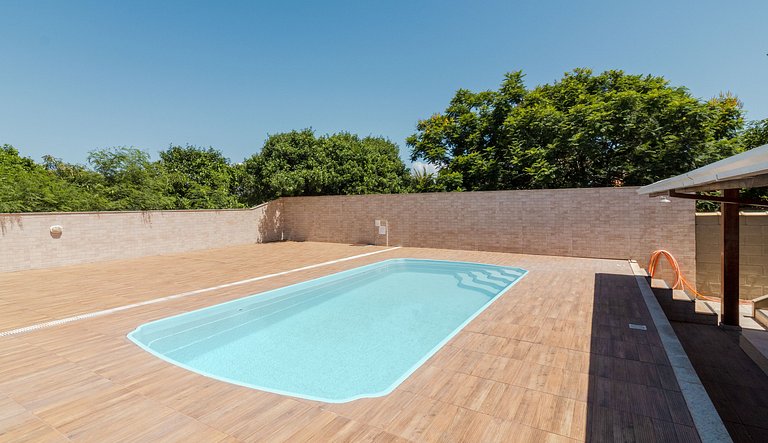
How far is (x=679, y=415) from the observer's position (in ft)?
6.71

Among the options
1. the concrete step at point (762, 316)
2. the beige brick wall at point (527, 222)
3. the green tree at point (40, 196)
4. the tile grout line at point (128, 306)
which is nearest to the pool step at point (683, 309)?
the concrete step at point (762, 316)

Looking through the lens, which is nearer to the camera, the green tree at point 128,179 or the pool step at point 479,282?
the pool step at point 479,282

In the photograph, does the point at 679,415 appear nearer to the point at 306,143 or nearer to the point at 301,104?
the point at 306,143

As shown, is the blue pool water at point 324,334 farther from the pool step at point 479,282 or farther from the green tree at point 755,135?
the green tree at point 755,135

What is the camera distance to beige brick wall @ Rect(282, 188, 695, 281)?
7941mm

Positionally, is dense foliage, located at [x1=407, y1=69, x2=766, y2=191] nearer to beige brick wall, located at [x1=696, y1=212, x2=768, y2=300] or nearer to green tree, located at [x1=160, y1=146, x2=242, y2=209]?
beige brick wall, located at [x1=696, y1=212, x2=768, y2=300]

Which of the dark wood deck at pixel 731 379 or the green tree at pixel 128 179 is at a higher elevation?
the green tree at pixel 128 179

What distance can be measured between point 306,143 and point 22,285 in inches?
399

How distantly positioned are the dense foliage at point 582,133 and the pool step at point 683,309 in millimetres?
7263

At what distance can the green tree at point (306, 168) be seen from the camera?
1365cm

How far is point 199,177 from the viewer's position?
19.4 metres

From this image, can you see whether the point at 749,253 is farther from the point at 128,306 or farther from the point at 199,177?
the point at 199,177

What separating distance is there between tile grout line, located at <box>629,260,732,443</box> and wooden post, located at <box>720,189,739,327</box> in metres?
1.56

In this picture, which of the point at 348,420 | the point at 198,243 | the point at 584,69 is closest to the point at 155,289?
the point at 348,420
